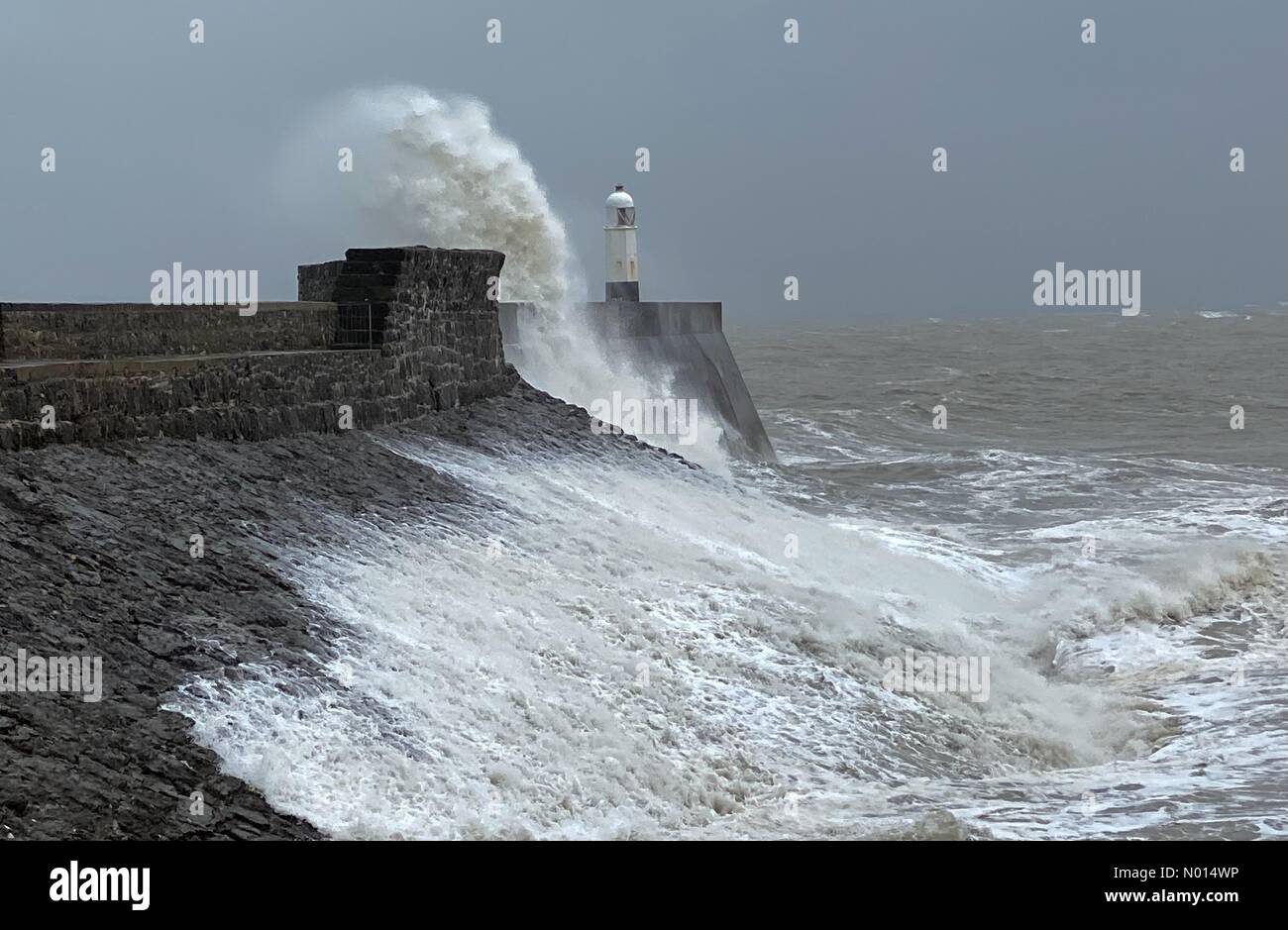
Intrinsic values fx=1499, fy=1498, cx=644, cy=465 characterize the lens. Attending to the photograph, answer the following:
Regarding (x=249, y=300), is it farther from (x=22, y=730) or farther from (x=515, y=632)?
(x=22, y=730)

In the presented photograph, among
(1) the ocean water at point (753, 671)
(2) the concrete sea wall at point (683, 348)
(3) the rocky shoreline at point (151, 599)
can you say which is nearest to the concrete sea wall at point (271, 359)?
(3) the rocky shoreline at point (151, 599)

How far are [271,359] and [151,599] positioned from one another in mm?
3334

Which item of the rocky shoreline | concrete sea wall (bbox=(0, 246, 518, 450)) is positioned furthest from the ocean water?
concrete sea wall (bbox=(0, 246, 518, 450))

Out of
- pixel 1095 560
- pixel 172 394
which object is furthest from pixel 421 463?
pixel 1095 560

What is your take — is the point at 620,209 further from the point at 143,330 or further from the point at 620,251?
the point at 143,330

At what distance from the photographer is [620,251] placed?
21.4m

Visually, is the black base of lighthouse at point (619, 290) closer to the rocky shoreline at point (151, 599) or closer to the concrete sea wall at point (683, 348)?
the concrete sea wall at point (683, 348)

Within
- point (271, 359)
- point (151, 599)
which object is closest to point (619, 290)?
point (271, 359)

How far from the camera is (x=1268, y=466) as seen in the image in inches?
795

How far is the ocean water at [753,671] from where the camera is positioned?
6.06 metres

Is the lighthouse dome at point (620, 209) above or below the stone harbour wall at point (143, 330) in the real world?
above

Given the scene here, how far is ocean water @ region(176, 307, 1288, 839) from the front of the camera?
239 inches

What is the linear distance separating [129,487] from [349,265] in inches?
180

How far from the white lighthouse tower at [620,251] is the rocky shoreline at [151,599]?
12100 mm
